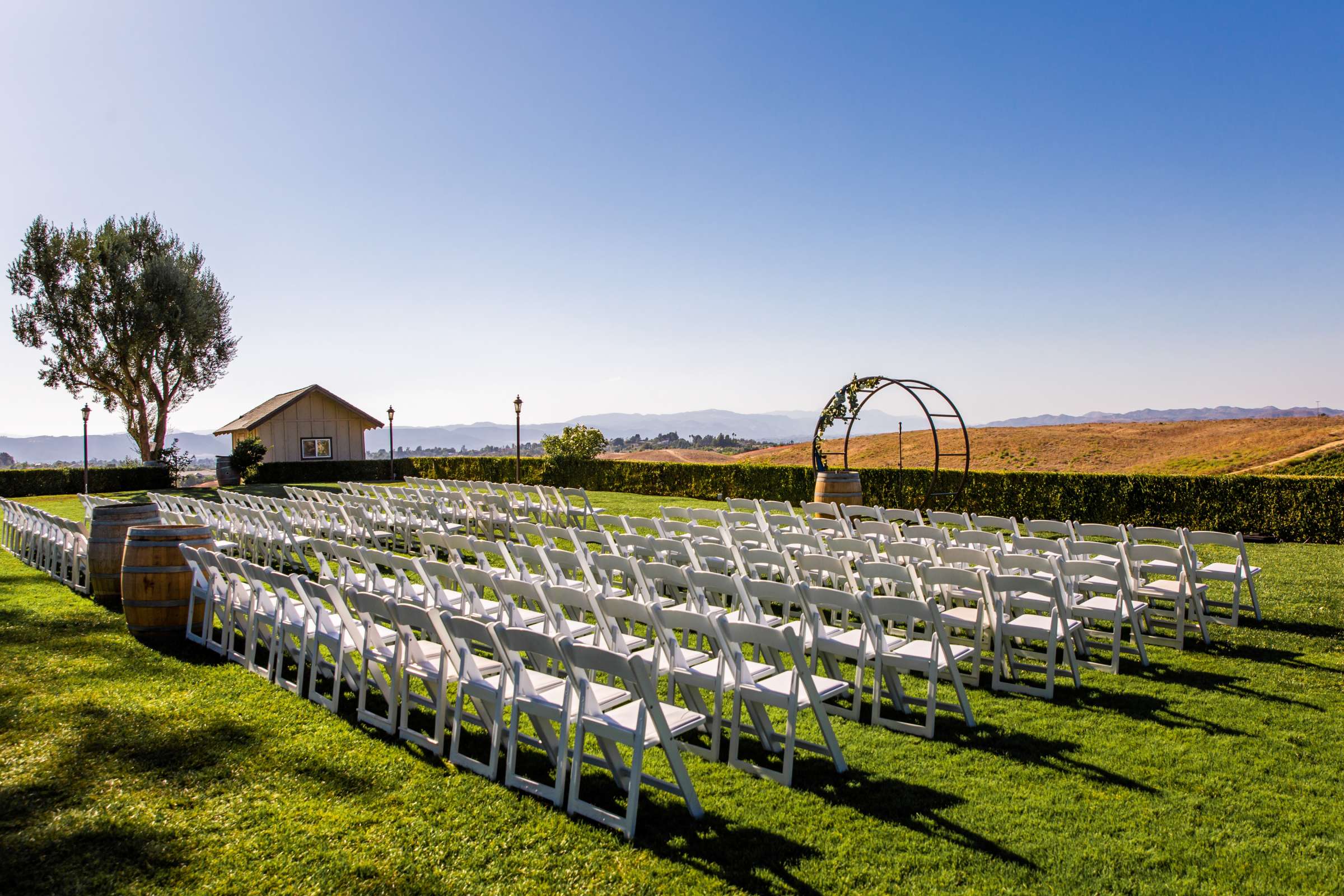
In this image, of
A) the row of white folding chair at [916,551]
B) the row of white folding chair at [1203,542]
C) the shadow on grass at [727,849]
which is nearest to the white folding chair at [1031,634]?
the row of white folding chair at [916,551]

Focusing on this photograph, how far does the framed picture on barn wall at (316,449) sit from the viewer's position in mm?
34000

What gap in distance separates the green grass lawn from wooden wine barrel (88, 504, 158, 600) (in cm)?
278

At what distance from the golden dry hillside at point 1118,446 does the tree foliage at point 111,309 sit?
23174 mm

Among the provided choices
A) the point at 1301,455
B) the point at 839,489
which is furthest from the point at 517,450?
the point at 1301,455

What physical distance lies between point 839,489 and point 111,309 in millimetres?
29436

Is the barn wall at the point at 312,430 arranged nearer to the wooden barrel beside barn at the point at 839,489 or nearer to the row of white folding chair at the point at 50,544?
the row of white folding chair at the point at 50,544

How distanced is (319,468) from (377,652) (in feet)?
99.6

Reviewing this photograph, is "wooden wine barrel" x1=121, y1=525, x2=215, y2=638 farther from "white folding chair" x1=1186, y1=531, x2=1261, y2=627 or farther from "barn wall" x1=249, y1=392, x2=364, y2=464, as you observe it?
"barn wall" x1=249, y1=392, x2=364, y2=464

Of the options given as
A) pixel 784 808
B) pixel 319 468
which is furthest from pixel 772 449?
pixel 784 808

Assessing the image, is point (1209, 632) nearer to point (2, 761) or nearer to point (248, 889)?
point (248, 889)

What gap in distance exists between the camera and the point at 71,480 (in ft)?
89.7

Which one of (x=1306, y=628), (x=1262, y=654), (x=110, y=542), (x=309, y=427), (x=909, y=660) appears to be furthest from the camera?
(x=309, y=427)

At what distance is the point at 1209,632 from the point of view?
645 centimetres

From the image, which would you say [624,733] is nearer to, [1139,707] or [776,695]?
[776,695]
